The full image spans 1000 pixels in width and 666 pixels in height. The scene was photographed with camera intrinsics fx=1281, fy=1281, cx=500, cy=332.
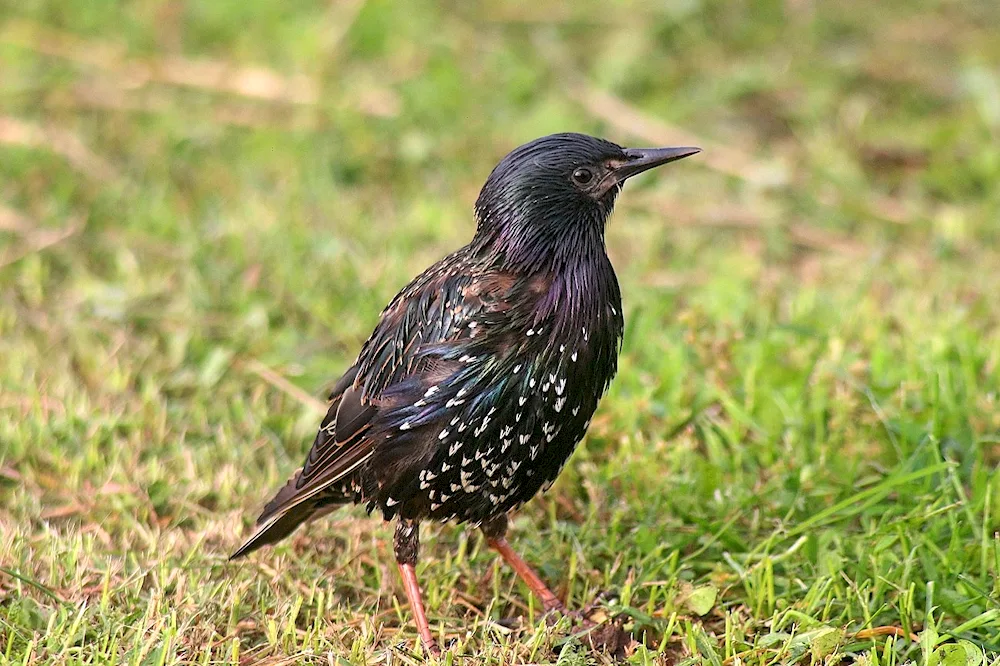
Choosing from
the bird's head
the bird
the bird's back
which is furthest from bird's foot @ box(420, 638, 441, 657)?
the bird's head

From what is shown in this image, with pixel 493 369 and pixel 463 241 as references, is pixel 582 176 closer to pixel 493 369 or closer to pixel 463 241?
pixel 493 369

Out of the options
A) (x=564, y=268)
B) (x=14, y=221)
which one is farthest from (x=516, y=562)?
(x=14, y=221)

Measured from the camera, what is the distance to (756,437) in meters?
4.49

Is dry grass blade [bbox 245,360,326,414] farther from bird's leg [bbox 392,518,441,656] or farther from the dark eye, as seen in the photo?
the dark eye

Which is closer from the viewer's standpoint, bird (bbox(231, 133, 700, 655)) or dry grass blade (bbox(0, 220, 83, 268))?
bird (bbox(231, 133, 700, 655))

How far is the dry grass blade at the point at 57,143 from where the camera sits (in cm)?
649

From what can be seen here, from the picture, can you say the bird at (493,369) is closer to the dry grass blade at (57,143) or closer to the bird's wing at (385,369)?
the bird's wing at (385,369)

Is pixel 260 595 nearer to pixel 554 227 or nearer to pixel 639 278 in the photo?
pixel 554 227

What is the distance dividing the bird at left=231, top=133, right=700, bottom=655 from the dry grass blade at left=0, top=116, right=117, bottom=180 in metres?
3.18

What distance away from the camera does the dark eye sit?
3746 millimetres

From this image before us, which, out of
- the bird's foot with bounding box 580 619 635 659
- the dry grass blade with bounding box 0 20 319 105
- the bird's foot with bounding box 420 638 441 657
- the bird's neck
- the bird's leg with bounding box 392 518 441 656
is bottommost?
the bird's foot with bounding box 580 619 635 659

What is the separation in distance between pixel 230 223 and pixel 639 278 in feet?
6.30

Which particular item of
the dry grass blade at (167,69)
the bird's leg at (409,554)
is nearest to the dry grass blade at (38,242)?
the dry grass blade at (167,69)

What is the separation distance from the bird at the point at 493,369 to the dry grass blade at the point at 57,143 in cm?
318
